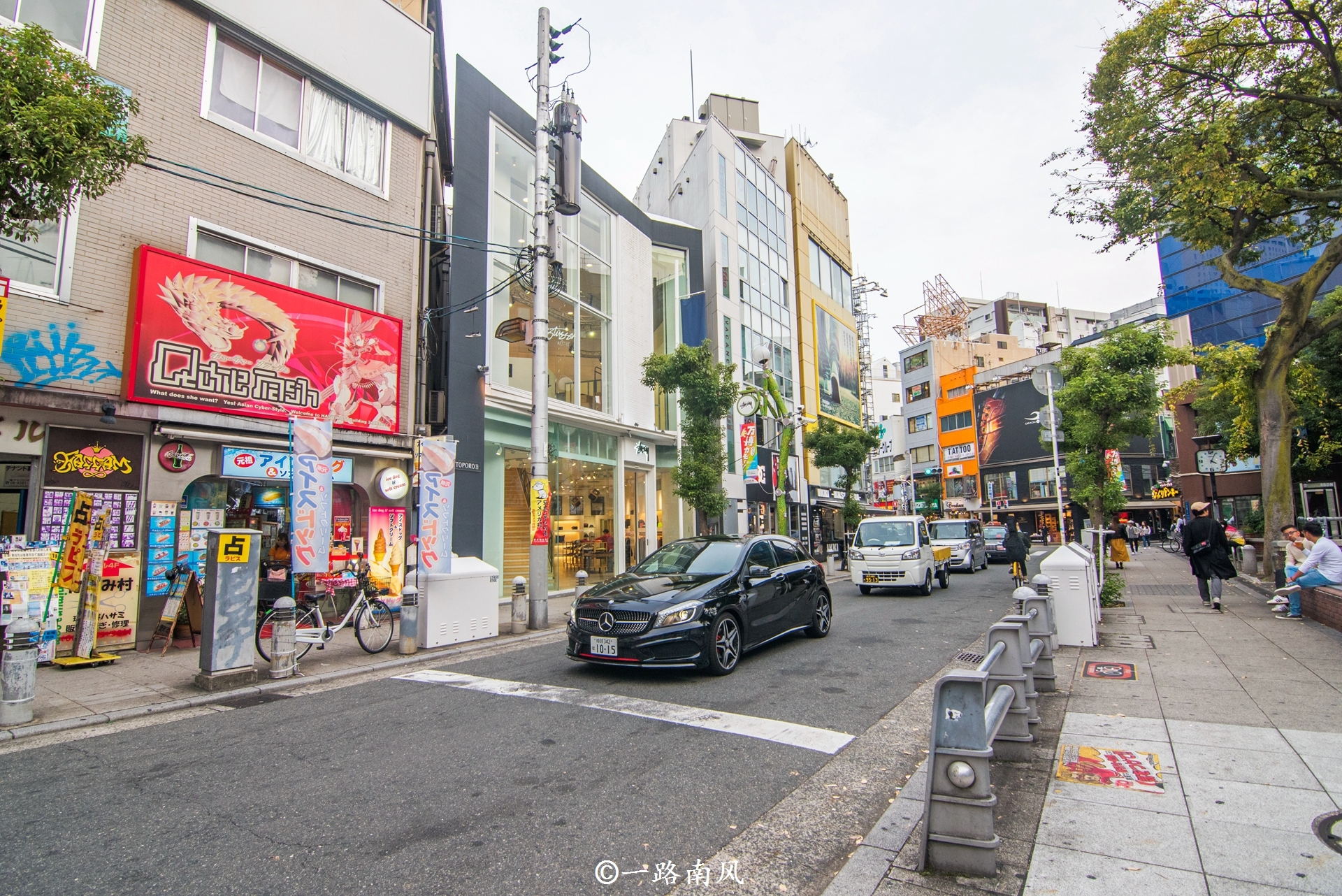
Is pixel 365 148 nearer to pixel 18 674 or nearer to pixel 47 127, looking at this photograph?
pixel 47 127

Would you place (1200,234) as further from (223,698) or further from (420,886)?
(223,698)

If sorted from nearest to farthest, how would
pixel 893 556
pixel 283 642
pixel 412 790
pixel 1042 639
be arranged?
1. pixel 412 790
2. pixel 1042 639
3. pixel 283 642
4. pixel 893 556

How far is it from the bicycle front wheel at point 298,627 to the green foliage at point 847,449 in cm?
2332

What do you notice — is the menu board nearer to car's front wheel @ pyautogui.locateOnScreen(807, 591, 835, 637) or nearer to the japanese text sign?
the japanese text sign

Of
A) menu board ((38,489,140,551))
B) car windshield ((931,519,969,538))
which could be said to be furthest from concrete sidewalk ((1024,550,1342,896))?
car windshield ((931,519,969,538))

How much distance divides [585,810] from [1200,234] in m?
17.2

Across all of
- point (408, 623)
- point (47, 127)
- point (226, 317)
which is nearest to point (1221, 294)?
point (408, 623)

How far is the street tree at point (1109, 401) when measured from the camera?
64.9ft

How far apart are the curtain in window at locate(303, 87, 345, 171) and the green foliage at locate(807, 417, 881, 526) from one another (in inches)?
865

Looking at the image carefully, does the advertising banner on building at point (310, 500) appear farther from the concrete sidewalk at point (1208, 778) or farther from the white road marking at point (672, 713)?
the concrete sidewalk at point (1208, 778)

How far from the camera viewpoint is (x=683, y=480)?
18516 mm

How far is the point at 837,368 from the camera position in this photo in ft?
135

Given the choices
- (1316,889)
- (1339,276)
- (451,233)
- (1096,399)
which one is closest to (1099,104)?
(1096,399)

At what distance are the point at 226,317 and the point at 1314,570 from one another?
17093 mm
